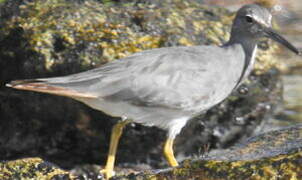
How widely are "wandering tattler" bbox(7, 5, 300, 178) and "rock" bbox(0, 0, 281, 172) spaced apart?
1.07 m

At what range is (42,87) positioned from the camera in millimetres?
6434

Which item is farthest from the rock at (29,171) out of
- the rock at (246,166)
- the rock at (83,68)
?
the rock at (83,68)

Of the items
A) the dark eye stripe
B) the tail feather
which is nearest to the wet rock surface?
the tail feather

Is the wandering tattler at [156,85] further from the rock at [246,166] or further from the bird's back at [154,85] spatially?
the rock at [246,166]

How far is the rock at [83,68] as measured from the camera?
7848 mm

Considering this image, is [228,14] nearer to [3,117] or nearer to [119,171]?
[119,171]

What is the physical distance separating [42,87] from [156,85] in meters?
1.20

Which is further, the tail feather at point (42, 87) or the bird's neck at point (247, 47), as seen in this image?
the bird's neck at point (247, 47)

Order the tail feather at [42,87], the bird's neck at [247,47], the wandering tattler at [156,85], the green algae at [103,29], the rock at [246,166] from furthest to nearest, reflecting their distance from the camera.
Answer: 1. the green algae at [103,29]
2. the bird's neck at [247,47]
3. the wandering tattler at [156,85]
4. the tail feather at [42,87]
5. the rock at [246,166]

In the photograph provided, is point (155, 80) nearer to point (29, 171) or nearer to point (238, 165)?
point (29, 171)

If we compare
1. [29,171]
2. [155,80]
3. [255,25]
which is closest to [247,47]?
[255,25]

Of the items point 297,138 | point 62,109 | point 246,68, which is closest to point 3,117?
point 62,109

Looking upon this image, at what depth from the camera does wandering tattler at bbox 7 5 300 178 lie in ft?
21.8

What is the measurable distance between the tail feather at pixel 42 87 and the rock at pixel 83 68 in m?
1.21
